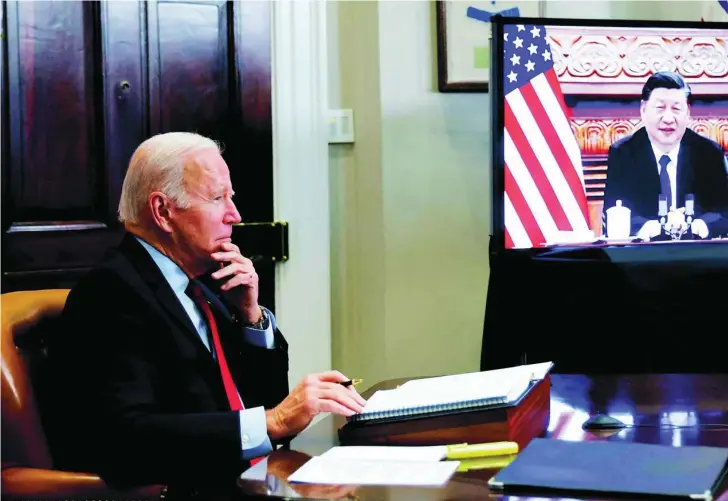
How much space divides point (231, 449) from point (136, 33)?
1.65m

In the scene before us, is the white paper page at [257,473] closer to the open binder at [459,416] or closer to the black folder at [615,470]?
the open binder at [459,416]

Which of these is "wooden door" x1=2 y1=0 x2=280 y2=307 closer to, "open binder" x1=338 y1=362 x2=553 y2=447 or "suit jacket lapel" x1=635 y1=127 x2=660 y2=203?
"suit jacket lapel" x1=635 y1=127 x2=660 y2=203

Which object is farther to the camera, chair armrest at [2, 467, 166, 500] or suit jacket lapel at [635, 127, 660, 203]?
suit jacket lapel at [635, 127, 660, 203]

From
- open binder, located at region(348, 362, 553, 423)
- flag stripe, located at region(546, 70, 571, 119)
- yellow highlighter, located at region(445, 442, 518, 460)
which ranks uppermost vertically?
flag stripe, located at region(546, 70, 571, 119)

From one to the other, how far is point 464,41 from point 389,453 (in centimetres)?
182

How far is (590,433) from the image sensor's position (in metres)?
1.26

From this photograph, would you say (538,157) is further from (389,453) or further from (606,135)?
(389,453)

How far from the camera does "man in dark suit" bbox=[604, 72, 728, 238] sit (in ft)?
7.84

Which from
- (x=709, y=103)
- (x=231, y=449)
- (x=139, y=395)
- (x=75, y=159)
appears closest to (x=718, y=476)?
(x=231, y=449)

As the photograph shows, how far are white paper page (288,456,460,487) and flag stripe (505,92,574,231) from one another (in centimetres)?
136

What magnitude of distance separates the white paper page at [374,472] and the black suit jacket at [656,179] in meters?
1.47

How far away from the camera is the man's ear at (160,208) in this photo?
1.54m

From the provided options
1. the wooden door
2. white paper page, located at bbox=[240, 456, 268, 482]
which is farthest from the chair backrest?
the wooden door

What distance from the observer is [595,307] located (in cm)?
231
